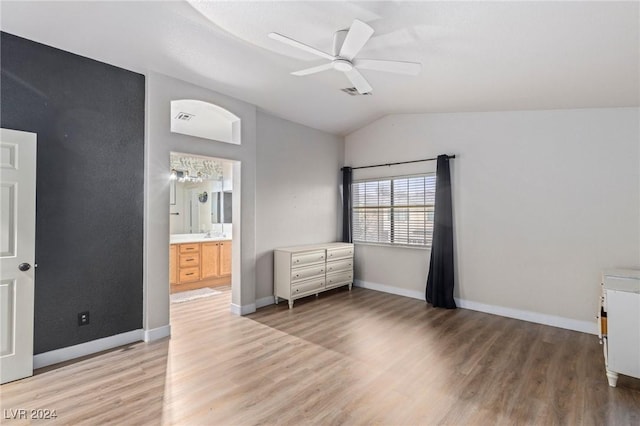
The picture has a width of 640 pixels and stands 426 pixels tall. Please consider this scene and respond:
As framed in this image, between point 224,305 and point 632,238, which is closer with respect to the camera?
point 632,238

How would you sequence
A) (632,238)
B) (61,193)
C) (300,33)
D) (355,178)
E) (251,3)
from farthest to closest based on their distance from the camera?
(355,178) < (632,238) < (61,193) < (300,33) < (251,3)

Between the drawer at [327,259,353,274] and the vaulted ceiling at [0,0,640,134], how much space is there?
113 inches

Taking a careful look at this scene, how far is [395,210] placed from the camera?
5.49 metres

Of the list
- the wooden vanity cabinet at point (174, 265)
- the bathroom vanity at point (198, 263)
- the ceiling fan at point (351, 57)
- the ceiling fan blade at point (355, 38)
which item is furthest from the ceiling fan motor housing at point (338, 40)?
the wooden vanity cabinet at point (174, 265)

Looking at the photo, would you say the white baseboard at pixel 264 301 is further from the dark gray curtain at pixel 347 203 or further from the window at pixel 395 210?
the window at pixel 395 210

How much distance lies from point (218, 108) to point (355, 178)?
2932mm

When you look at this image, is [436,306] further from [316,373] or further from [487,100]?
[487,100]

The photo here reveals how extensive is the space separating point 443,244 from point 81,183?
4624 mm

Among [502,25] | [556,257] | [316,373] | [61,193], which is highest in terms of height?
[502,25]

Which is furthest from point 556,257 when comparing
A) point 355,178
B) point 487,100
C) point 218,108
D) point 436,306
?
point 218,108

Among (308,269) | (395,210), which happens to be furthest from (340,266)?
(395,210)

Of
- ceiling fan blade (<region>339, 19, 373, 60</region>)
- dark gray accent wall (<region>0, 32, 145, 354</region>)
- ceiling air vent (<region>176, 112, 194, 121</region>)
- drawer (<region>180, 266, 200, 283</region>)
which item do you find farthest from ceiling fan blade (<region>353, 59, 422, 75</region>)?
drawer (<region>180, 266, 200, 283</region>)

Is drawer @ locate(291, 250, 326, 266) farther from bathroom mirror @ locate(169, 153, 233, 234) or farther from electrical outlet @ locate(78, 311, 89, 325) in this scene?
bathroom mirror @ locate(169, 153, 233, 234)

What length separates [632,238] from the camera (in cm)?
351
